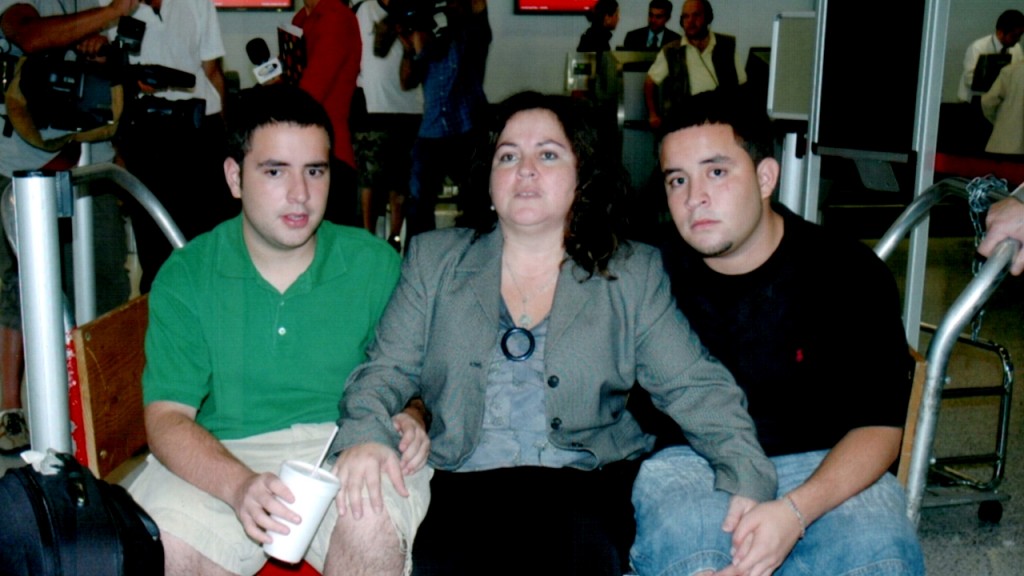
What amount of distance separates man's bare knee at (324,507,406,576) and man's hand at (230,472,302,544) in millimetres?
116

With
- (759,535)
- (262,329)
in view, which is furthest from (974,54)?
(262,329)

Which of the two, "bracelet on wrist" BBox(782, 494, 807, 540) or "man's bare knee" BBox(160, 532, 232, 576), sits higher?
"bracelet on wrist" BBox(782, 494, 807, 540)

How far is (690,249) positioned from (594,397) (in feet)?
1.13

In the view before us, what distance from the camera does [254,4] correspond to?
28.7ft

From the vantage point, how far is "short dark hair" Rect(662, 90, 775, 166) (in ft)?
5.64

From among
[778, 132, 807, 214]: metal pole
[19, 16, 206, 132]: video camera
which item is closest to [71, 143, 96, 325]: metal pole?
[19, 16, 206, 132]: video camera

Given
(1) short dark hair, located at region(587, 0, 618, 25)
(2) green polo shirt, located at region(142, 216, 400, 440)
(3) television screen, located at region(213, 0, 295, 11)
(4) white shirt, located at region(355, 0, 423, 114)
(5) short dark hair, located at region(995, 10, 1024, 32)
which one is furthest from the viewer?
(3) television screen, located at region(213, 0, 295, 11)

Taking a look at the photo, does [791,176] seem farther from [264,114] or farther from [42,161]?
[42,161]

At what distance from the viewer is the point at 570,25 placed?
923 cm

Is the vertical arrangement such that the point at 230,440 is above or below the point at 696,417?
below

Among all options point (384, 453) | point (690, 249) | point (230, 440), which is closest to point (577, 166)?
point (690, 249)

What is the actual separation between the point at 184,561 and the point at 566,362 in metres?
0.71

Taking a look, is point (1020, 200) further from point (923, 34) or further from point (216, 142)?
point (216, 142)

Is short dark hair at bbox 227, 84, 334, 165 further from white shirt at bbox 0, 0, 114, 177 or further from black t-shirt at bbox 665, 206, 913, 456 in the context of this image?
white shirt at bbox 0, 0, 114, 177
